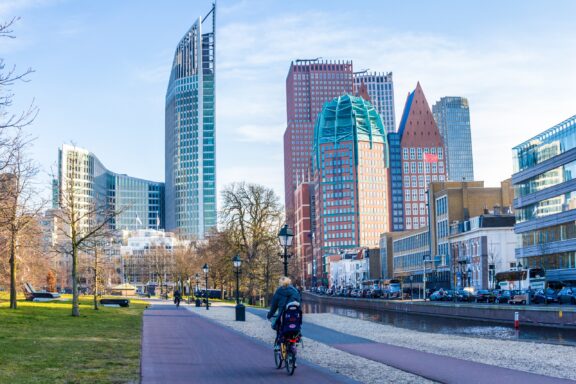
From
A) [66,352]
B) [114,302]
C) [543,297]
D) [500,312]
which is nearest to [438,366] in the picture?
[66,352]

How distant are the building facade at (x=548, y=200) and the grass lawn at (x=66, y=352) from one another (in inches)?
2274

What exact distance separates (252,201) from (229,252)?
23.4 feet

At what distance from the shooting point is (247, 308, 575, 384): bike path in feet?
51.2

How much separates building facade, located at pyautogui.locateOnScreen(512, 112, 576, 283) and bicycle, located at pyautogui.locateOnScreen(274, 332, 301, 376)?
64116mm

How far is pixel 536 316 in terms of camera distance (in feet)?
145

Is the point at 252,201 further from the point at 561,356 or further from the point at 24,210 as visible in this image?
the point at 561,356

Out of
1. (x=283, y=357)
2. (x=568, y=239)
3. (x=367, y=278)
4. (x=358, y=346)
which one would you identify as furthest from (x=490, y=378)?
(x=367, y=278)

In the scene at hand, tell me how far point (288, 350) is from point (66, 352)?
6865 millimetres

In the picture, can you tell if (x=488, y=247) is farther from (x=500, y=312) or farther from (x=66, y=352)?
(x=66, y=352)

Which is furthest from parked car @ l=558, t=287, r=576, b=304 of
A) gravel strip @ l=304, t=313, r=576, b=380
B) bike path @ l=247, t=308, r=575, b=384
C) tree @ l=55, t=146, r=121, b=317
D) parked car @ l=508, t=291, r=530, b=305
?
tree @ l=55, t=146, r=121, b=317

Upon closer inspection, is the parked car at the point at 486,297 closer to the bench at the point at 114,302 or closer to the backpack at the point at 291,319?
the bench at the point at 114,302

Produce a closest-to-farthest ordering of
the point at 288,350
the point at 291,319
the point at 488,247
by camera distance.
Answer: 1. the point at 288,350
2. the point at 291,319
3. the point at 488,247

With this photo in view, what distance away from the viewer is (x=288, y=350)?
16.2m

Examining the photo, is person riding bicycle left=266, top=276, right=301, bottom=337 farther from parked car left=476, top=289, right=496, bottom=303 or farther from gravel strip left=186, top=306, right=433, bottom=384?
parked car left=476, top=289, right=496, bottom=303
